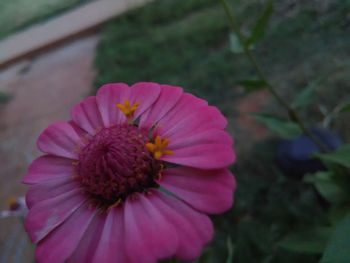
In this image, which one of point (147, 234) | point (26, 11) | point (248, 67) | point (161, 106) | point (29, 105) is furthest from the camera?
point (26, 11)

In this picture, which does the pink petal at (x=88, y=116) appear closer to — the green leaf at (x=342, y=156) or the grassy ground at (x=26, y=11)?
the green leaf at (x=342, y=156)

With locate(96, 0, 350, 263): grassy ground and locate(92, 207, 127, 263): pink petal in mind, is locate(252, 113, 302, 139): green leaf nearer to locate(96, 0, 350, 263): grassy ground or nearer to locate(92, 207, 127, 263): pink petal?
locate(96, 0, 350, 263): grassy ground

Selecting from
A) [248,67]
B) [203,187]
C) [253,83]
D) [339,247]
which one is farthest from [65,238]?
[248,67]

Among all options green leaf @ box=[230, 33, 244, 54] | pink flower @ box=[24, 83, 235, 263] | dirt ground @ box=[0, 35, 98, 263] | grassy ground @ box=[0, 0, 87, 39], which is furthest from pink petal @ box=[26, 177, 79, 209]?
grassy ground @ box=[0, 0, 87, 39]

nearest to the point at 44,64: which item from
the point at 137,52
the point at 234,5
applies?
the point at 137,52

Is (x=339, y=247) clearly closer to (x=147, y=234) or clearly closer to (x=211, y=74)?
(x=147, y=234)

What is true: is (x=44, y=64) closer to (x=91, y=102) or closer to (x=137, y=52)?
(x=137, y=52)

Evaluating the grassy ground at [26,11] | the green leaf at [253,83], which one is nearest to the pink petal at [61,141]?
the green leaf at [253,83]
